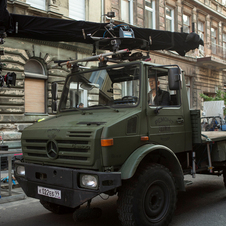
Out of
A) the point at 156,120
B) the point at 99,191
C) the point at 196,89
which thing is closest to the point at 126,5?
the point at 196,89

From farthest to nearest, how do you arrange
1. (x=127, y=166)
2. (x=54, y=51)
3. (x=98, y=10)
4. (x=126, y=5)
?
1. (x=126, y=5)
2. (x=98, y=10)
3. (x=54, y=51)
4. (x=127, y=166)

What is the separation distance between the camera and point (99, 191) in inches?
144

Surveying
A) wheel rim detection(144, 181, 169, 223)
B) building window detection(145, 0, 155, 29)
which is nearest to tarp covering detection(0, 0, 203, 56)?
wheel rim detection(144, 181, 169, 223)

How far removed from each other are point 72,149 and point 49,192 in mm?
696

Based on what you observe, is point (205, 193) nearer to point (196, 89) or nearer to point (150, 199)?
point (150, 199)

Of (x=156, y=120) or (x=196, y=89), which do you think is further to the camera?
(x=196, y=89)

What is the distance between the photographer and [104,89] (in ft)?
16.1

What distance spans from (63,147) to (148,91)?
1516 mm

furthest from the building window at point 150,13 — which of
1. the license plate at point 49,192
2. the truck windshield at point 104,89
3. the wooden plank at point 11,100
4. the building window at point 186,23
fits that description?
the license plate at point 49,192

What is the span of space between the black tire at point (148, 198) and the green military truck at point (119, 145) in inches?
0.5

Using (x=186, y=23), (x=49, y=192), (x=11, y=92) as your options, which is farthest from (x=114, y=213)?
(x=186, y=23)

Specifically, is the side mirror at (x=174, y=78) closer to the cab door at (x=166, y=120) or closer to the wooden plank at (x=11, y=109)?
the cab door at (x=166, y=120)

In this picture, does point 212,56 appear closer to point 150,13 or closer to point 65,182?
point 150,13

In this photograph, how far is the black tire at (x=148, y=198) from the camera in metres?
3.90
